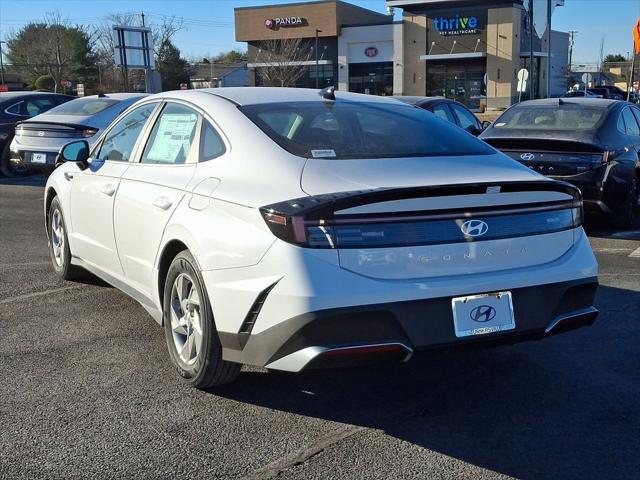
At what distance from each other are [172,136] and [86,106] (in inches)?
350

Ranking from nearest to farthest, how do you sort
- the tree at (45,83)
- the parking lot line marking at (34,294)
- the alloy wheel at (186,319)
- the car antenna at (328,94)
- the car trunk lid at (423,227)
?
the car trunk lid at (423,227), the alloy wheel at (186,319), the car antenna at (328,94), the parking lot line marking at (34,294), the tree at (45,83)

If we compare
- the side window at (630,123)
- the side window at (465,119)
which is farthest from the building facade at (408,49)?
the side window at (630,123)

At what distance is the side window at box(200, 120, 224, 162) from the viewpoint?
3920 mm

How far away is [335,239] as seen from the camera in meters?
3.12

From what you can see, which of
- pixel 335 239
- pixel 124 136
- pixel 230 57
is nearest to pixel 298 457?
pixel 335 239

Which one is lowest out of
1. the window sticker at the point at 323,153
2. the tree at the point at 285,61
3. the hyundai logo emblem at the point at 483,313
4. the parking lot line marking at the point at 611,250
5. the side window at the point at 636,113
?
the parking lot line marking at the point at 611,250

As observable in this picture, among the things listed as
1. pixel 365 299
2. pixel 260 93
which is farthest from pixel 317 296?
pixel 260 93

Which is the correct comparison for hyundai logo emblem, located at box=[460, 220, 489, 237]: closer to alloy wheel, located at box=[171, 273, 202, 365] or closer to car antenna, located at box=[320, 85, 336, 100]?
alloy wheel, located at box=[171, 273, 202, 365]

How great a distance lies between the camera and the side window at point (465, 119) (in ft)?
37.5

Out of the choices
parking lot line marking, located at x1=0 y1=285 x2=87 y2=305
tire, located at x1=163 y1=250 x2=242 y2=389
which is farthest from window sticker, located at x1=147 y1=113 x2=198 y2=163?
parking lot line marking, located at x1=0 y1=285 x2=87 y2=305

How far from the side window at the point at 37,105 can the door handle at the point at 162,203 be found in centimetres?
1183

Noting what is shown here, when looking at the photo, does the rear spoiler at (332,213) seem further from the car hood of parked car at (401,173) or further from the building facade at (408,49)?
the building facade at (408,49)

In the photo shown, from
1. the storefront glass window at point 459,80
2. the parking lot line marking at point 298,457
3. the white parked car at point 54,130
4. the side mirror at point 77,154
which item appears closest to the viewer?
the parking lot line marking at point 298,457

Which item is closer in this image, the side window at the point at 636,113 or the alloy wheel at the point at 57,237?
the alloy wheel at the point at 57,237
